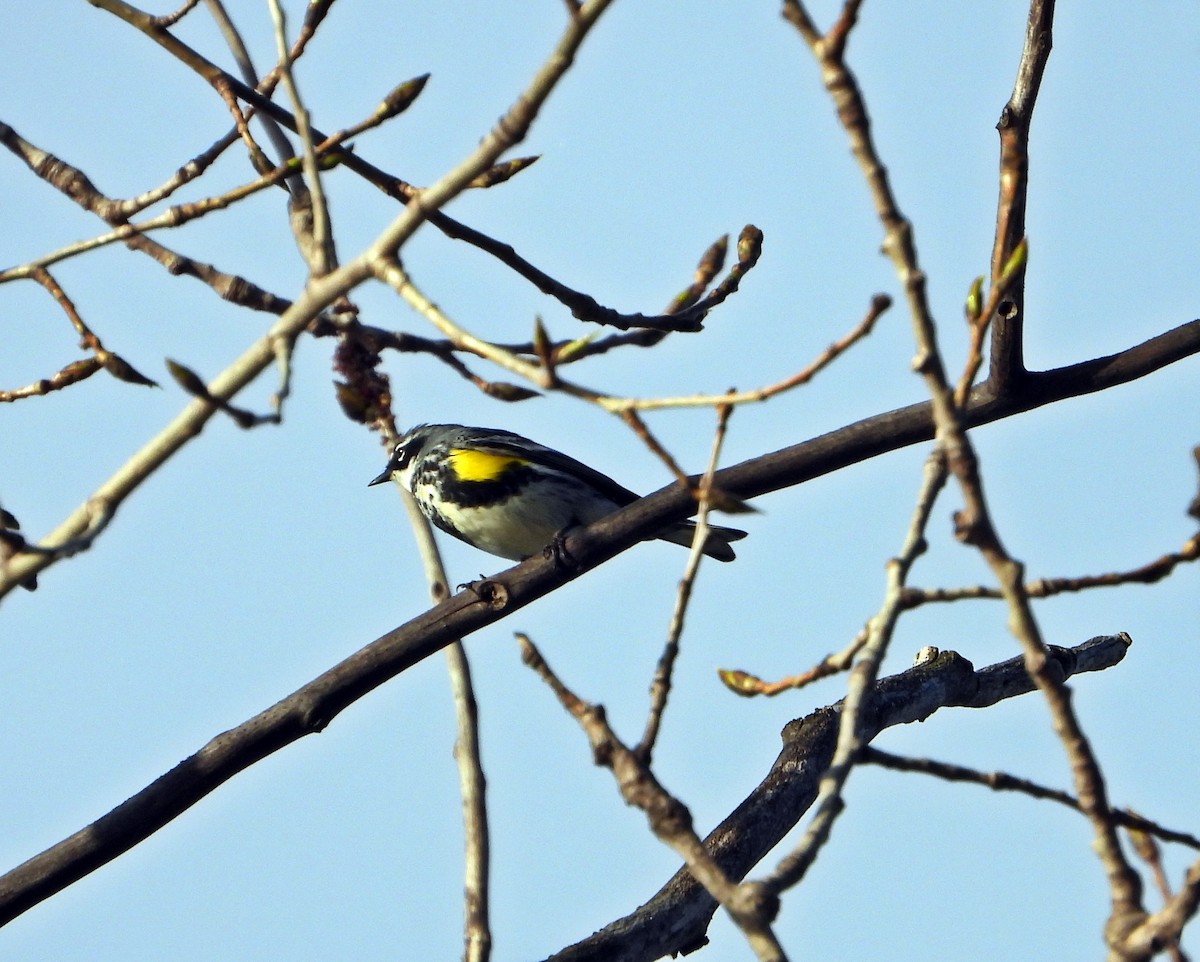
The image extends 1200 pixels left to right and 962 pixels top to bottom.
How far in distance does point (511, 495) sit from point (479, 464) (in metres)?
0.34

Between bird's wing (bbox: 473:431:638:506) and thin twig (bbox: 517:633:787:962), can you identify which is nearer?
thin twig (bbox: 517:633:787:962)

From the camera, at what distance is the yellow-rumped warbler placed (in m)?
8.22

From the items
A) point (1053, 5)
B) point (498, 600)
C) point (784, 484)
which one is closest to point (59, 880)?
point (498, 600)

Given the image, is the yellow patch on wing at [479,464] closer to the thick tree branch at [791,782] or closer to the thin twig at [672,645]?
the thick tree branch at [791,782]

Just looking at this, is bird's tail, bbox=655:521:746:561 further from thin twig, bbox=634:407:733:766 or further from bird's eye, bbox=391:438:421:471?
A: thin twig, bbox=634:407:733:766

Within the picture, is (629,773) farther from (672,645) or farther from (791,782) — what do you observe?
(791,782)

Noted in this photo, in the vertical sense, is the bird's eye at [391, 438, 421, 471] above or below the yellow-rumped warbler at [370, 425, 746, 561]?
above

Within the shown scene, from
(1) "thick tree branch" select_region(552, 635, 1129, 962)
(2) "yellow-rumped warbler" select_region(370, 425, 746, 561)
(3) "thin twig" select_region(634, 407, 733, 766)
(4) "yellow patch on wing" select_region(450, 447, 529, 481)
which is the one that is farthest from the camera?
(4) "yellow patch on wing" select_region(450, 447, 529, 481)

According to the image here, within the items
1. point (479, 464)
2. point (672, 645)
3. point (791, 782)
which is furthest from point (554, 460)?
point (672, 645)

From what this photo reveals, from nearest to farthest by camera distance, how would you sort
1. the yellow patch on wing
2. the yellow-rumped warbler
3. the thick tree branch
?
the thick tree branch → the yellow-rumped warbler → the yellow patch on wing

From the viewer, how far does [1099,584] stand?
105 inches

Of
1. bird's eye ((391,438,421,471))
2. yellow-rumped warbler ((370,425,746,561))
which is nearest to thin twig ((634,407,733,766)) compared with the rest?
yellow-rumped warbler ((370,425,746,561))

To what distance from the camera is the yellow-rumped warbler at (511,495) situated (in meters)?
8.22

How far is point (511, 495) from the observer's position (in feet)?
26.9
